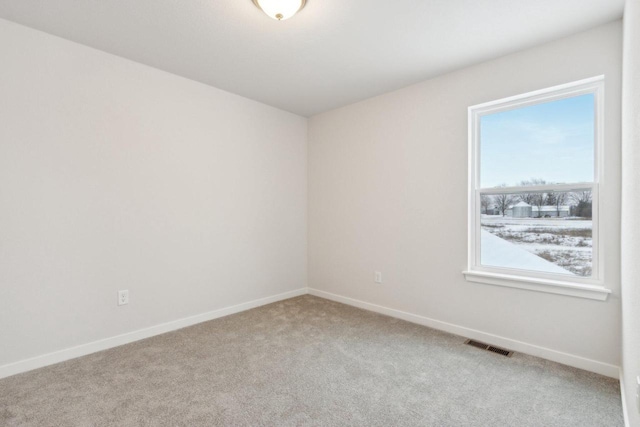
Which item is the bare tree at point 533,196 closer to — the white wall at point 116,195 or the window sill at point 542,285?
the window sill at point 542,285

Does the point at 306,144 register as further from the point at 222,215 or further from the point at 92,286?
the point at 92,286

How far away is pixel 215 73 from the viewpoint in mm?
3006

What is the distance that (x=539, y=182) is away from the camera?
2.57 meters

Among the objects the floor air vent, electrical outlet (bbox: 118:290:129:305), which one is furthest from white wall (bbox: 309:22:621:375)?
electrical outlet (bbox: 118:290:129:305)

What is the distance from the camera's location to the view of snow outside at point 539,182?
238 centimetres

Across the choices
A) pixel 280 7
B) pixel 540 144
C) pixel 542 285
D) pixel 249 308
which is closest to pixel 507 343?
pixel 542 285

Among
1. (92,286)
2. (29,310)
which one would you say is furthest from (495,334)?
(29,310)

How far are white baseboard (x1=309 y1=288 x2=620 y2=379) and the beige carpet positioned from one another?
0.25 feet

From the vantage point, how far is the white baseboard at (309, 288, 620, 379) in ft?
7.27

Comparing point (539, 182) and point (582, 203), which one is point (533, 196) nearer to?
point (539, 182)

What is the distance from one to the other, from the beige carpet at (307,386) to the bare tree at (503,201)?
3.96 feet

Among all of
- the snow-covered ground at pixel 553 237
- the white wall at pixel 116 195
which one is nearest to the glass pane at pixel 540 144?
the snow-covered ground at pixel 553 237

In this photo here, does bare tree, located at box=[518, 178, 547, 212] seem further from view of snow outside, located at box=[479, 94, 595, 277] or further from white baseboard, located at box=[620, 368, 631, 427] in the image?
white baseboard, located at box=[620, 368, 631, 427]

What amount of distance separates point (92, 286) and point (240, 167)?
1804 mm
